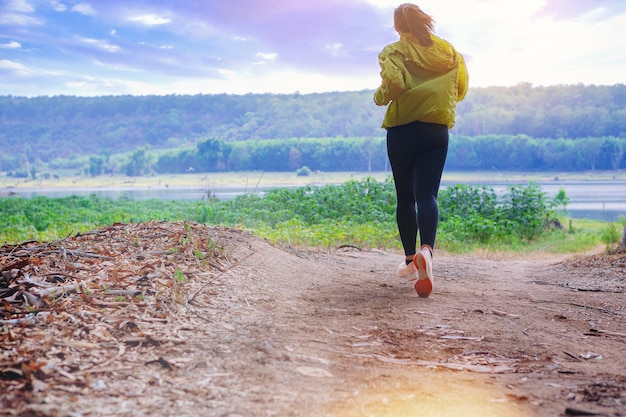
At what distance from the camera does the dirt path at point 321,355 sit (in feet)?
7.11

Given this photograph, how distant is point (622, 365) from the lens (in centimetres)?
290

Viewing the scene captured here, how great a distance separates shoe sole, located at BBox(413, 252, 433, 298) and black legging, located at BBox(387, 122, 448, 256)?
23 cm

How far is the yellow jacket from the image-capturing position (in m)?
4.37

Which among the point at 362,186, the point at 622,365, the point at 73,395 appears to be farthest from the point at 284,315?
the point at 362,186

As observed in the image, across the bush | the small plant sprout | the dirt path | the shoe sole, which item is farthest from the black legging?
the bush

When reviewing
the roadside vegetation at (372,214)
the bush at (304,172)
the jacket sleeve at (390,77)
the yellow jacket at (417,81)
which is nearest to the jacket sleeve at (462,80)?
the yellow jacket at (417,81)

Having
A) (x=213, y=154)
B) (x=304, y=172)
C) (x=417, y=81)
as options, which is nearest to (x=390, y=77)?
(x=417, y=81)

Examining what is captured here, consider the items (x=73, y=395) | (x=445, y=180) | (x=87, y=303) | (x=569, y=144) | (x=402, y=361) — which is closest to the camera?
(x=73, y=395)

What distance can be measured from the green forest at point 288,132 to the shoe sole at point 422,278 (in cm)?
4066

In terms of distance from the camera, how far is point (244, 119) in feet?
204

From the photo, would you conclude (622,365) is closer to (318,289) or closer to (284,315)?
(284,315)

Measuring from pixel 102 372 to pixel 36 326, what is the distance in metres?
0.66

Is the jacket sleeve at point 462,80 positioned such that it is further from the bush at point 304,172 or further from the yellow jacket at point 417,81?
→ the bush at point 304,172

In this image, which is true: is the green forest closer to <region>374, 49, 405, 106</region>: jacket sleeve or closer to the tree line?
the tree line
